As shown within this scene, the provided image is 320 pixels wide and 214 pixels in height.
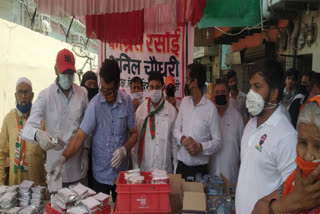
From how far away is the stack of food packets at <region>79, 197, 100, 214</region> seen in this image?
6.79ft

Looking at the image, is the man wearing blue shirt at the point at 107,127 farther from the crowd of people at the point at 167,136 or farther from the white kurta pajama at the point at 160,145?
the white kurta pajama at the point at 160,145

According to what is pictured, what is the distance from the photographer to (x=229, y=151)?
130 inches

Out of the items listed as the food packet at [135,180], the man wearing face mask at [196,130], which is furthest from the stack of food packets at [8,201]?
the man wearing face mask at [196,130]

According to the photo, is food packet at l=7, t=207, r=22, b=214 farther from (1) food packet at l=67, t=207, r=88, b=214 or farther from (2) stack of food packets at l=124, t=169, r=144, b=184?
(2) stack of food packets at l=124, t=169, r=144, b=184

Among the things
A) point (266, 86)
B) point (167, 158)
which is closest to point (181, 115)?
point (167, 158)

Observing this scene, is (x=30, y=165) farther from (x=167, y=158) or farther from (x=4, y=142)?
(x=167, y=158)

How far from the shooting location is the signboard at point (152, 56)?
4840 millimetres

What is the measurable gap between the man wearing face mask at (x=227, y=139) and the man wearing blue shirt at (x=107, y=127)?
3.59 feet

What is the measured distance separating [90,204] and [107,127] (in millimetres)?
905

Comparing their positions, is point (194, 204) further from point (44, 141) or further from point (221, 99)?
point (221, 99)

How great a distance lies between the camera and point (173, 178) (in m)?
2.45

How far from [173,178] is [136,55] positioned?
2979 millimetres

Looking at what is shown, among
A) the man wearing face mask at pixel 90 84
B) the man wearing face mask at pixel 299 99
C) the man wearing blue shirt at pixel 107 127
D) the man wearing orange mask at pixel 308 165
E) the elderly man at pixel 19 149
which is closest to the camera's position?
the man wearing orange mask at pixel 308 165

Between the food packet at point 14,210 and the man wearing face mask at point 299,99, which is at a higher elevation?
the man wearing face mask at point 299,99
